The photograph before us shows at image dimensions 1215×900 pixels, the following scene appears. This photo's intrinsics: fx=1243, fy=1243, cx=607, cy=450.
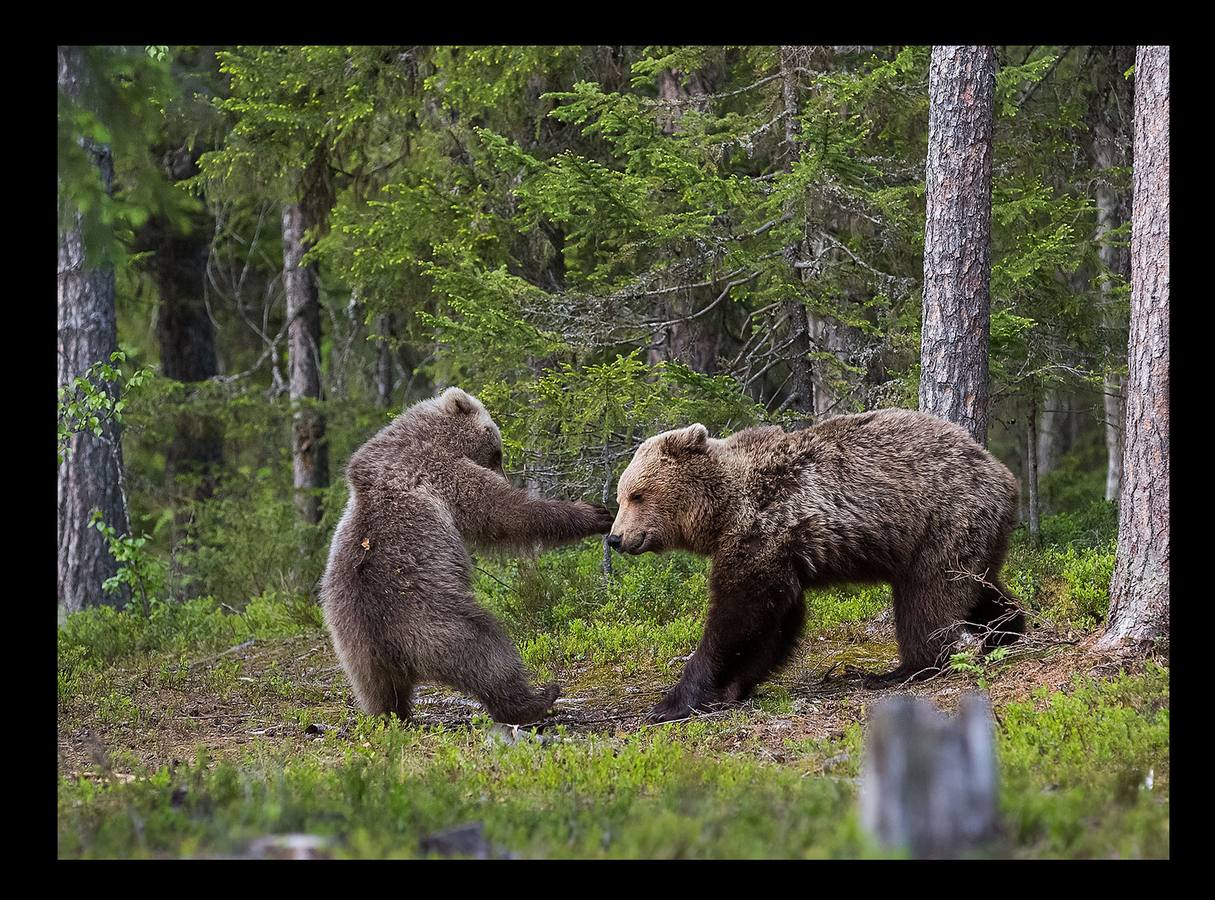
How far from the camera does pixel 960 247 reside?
9828mm

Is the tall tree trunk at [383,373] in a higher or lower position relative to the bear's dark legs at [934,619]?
higher

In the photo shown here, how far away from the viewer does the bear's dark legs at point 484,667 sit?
7797mm

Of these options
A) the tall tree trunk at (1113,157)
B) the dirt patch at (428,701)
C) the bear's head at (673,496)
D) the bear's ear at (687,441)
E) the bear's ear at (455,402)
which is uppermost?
the tall tree trunk at (1113,157)

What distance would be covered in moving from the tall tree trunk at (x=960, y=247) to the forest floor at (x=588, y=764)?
2111mm

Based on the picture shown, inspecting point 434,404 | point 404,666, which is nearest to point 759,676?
point 404,666

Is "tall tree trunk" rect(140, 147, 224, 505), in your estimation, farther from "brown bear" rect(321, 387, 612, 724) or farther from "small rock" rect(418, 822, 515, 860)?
"small rock" rect(418, 822, 515, 860)

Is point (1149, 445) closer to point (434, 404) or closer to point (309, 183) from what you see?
point (434, 404)

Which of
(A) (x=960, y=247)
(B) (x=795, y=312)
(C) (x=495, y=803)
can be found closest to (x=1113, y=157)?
(B) (x=795, y=312)

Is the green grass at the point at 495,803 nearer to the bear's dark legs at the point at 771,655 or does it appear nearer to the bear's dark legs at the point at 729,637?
the bear's dark legs at the point at 729,637

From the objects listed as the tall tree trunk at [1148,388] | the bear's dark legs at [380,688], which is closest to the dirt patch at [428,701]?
the bear's dark legs at [380,688]

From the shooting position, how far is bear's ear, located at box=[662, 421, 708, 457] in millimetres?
8688

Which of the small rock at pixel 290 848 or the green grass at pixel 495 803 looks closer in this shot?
the small rock at pixel 290 848

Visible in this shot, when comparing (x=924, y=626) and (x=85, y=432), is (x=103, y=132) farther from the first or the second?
(x=85, y=432)

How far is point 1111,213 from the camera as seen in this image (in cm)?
1590
